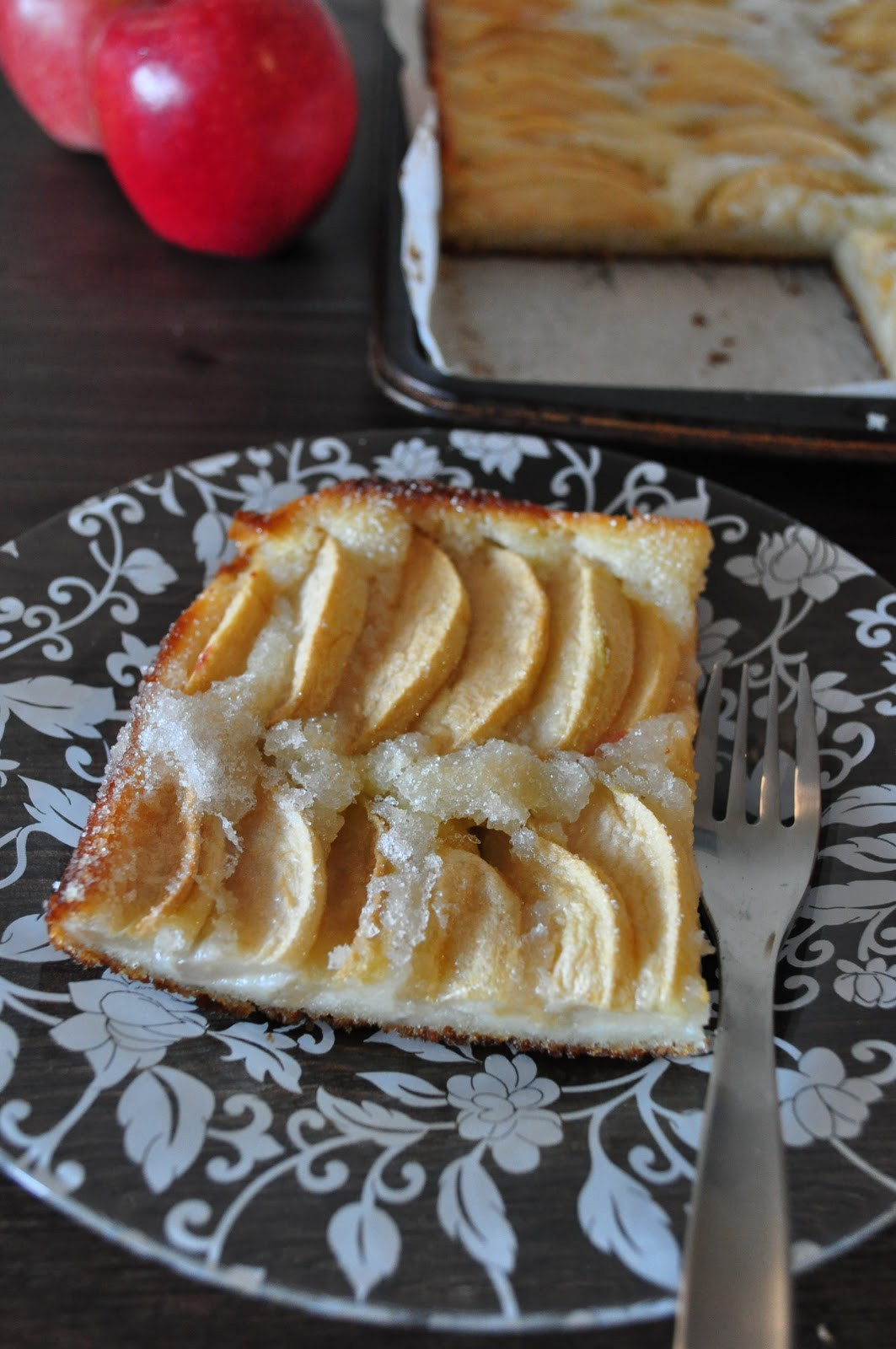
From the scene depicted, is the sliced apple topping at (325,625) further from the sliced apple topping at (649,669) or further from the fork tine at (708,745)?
the fork tine at (708,745)

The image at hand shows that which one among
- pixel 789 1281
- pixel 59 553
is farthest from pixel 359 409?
pixel 789 1281

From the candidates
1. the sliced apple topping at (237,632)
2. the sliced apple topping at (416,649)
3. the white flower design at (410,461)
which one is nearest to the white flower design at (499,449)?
the white flower design at (410,461)

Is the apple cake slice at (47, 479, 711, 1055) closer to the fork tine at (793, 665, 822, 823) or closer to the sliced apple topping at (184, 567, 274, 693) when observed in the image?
the sliced apple topping at (184, 567, 274, 693)

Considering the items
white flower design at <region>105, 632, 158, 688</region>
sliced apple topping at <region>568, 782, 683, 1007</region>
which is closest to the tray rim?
white flower design at <region>105, 632, 158, 688</region>

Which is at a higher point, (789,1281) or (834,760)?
(834,760)

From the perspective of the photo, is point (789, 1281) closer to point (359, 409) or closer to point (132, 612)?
point (132, 612)

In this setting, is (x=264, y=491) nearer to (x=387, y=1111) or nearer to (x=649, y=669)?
(x=649, y=669)
